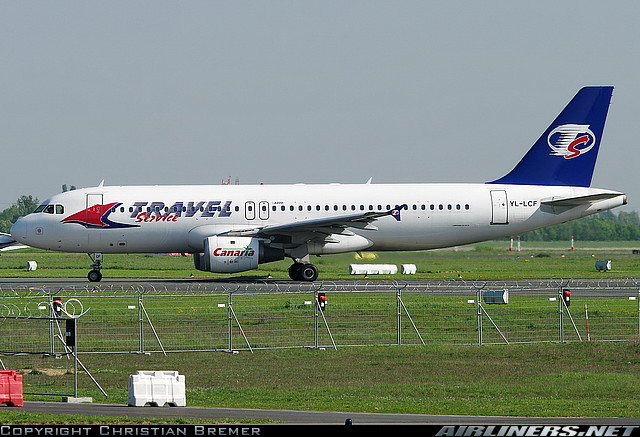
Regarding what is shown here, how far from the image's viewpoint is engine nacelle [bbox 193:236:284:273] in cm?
4347

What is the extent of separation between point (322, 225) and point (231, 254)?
3.96 m

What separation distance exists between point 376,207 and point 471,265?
1746 cm

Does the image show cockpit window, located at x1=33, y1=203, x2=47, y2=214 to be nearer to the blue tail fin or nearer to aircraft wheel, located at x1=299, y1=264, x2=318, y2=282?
aircraft wheel, located at x1=299, y1=264, x2=318, y2=282

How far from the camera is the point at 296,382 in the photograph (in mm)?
22219

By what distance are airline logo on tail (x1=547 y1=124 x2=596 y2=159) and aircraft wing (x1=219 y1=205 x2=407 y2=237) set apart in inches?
340

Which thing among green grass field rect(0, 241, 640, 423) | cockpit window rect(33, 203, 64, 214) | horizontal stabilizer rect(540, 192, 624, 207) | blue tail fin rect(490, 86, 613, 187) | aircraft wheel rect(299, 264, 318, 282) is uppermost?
blue tail fin rect(490, 86, 613, 187)

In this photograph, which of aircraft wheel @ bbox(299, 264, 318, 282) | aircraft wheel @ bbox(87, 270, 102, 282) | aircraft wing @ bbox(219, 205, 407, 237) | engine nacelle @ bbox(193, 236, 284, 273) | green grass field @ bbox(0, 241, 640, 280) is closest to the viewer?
engine nacelle @ bbox(193, 236, 284, 273)

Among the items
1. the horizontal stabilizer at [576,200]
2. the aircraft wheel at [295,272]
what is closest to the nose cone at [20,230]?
the aircraft wheel at [295,272]

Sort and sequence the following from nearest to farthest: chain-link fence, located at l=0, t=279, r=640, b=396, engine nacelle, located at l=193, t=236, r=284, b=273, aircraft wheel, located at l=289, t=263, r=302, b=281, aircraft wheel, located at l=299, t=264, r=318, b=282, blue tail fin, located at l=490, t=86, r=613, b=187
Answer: chain-link fence, located at l=0, t=279, r=640, b=396 < engine nacelle, located at l=193, t=236, r=284, b=273 < aircraft wheel, located at l=299, t=264, r=318, b=282 < aircraft wheel, located at l=289, t=263, r=302, b=281 < blue tail fin, located at l=490, t=86, r=613, b=187

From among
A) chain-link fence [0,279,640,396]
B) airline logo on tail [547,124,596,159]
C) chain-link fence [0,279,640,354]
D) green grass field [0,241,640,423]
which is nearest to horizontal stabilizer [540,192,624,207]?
airline logo on tail [547,124,596,159]

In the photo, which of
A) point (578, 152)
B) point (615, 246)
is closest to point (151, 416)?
point (578, 152)

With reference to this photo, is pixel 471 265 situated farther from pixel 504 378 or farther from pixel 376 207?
pixel 504 378

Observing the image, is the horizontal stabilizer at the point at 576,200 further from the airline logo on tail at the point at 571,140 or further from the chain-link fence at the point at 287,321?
the chain-link fence at the point at 287,321

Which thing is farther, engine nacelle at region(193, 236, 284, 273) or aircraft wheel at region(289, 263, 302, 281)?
aircraft wheel at region(289, 263, 302, 281)
